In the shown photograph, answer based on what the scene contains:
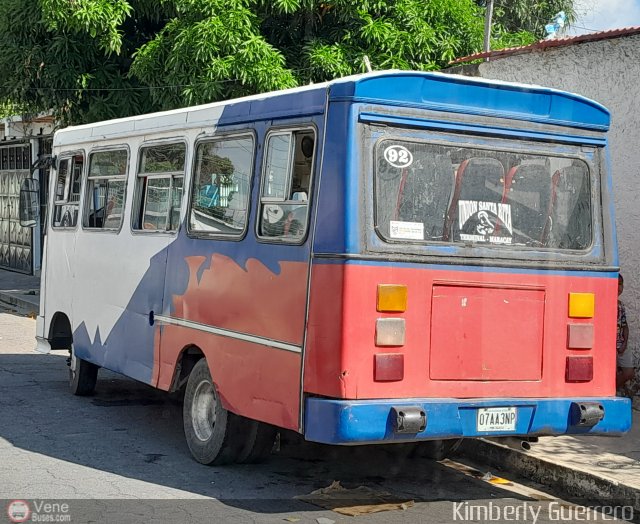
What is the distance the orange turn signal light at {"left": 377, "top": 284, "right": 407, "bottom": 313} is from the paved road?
4.41 ft

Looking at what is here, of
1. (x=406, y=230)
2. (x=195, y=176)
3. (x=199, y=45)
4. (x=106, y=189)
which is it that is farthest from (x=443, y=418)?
(x=199, y=45)

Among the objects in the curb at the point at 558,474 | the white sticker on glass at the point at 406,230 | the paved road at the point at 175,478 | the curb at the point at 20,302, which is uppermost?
the white sticker on glass at the point at 406,230

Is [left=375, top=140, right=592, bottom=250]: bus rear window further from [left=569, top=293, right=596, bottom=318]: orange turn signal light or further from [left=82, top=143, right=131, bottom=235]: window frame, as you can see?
[left=82, top=143, right=131, bottom=235]: window frame

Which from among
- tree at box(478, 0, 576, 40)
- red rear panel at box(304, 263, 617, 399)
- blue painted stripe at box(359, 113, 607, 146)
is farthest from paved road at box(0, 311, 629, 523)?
tree at box(478, 0, 576, 40)

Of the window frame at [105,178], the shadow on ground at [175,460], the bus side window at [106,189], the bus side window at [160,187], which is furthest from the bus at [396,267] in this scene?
the bus side window at [106,189]

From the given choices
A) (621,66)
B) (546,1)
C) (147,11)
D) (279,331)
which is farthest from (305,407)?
(546,1)

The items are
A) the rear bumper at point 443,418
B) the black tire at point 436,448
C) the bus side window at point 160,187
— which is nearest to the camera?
the rear bumper at point 443,418

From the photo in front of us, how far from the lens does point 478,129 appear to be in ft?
23.2

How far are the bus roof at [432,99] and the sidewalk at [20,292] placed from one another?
12.6 meters

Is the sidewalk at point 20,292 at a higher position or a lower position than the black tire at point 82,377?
higher

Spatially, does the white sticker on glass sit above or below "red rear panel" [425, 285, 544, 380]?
above

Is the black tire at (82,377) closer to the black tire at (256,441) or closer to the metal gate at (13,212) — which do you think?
the black tire at (256,441)

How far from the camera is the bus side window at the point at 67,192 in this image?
10891 millimetres

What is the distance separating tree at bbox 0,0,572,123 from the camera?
14.4 metres
